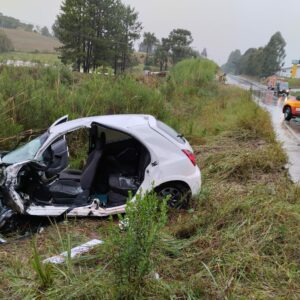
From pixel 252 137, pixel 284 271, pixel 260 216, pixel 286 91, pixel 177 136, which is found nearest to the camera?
pixel 284 271

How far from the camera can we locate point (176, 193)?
5.43 m

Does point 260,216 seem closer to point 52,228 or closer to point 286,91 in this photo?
point 52,228

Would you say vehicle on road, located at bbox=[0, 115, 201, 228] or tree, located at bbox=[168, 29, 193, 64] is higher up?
tree, located at bbox=[168, 29, 193, 64]

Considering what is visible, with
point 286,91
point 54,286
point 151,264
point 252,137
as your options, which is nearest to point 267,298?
point 151,264

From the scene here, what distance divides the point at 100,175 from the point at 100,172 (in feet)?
0.16

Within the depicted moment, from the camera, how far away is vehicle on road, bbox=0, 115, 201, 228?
488 centimetres

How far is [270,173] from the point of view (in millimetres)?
7445

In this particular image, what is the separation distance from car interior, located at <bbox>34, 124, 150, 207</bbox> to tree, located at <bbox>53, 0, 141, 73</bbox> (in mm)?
44252

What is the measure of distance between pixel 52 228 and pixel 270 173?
15.5 ft

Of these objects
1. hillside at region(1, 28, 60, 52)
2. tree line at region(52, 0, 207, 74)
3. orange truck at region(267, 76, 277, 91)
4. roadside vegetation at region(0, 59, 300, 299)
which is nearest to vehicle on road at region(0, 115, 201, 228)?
roadside vegetation at region(0, 59, 300, 299)

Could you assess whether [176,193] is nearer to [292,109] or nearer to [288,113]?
[292,109]

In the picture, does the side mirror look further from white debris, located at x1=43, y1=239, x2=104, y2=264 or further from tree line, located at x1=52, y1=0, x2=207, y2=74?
tree line, located at x1=52, y1=0, x2=207, y2=74

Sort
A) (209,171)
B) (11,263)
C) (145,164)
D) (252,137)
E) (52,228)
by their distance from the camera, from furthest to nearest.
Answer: (252,137), (209,171), (145,164), (52,228), (11,263)

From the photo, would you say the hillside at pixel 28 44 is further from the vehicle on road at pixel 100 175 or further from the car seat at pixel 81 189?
the car seat at pixel 81 189
